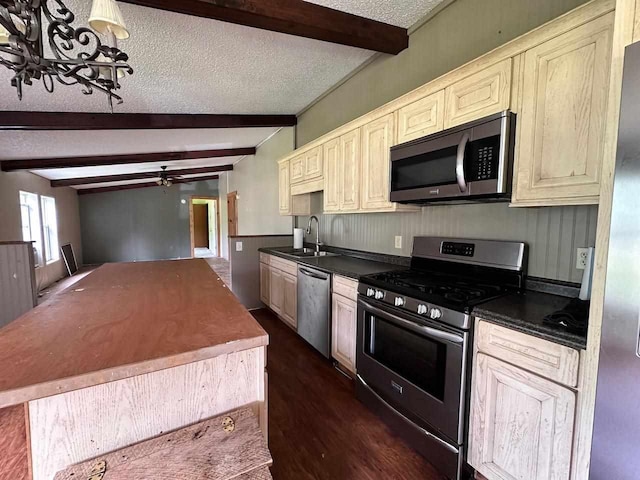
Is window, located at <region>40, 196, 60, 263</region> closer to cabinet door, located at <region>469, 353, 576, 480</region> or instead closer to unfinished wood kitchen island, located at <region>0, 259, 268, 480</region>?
unfinished wood kitchen island, located at <region>0, 259, 268, 480</region>

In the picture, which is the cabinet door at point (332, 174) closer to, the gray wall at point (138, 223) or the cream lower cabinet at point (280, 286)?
the cream lower cabinet at point (280, 286)

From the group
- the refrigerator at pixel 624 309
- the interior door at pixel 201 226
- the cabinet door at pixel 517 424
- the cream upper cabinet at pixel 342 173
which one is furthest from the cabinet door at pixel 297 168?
the interior door at pixel 201 226

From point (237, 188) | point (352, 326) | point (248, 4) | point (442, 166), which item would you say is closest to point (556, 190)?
point (442, 166)

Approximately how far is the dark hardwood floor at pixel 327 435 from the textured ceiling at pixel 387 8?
2.80 m

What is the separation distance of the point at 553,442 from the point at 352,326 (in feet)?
4.18

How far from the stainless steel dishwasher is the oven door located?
52 centimetres

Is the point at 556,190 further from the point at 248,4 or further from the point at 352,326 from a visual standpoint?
the point at 248,4

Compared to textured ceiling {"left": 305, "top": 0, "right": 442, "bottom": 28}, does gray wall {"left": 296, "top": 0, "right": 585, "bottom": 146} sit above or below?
below

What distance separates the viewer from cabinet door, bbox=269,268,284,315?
3484 millimetres

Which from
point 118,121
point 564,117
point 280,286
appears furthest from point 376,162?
point 118,121

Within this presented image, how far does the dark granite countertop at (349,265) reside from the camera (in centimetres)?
227

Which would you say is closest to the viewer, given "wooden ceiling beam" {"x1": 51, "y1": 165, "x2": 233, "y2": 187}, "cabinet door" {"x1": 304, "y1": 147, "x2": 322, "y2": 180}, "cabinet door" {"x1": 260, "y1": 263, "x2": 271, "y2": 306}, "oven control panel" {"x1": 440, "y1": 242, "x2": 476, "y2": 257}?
"oven control panel" {"x1": 440, "y1": 242, "x2": 476, "y2": 257}

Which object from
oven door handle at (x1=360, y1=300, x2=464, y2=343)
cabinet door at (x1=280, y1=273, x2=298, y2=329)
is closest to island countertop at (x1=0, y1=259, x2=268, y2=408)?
oven door handle at (x1=360, y1=300, x2=464, y2=343)

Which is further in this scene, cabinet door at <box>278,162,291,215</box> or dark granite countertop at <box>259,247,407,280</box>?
cabinet door at <box>278,162,291,215</box>
